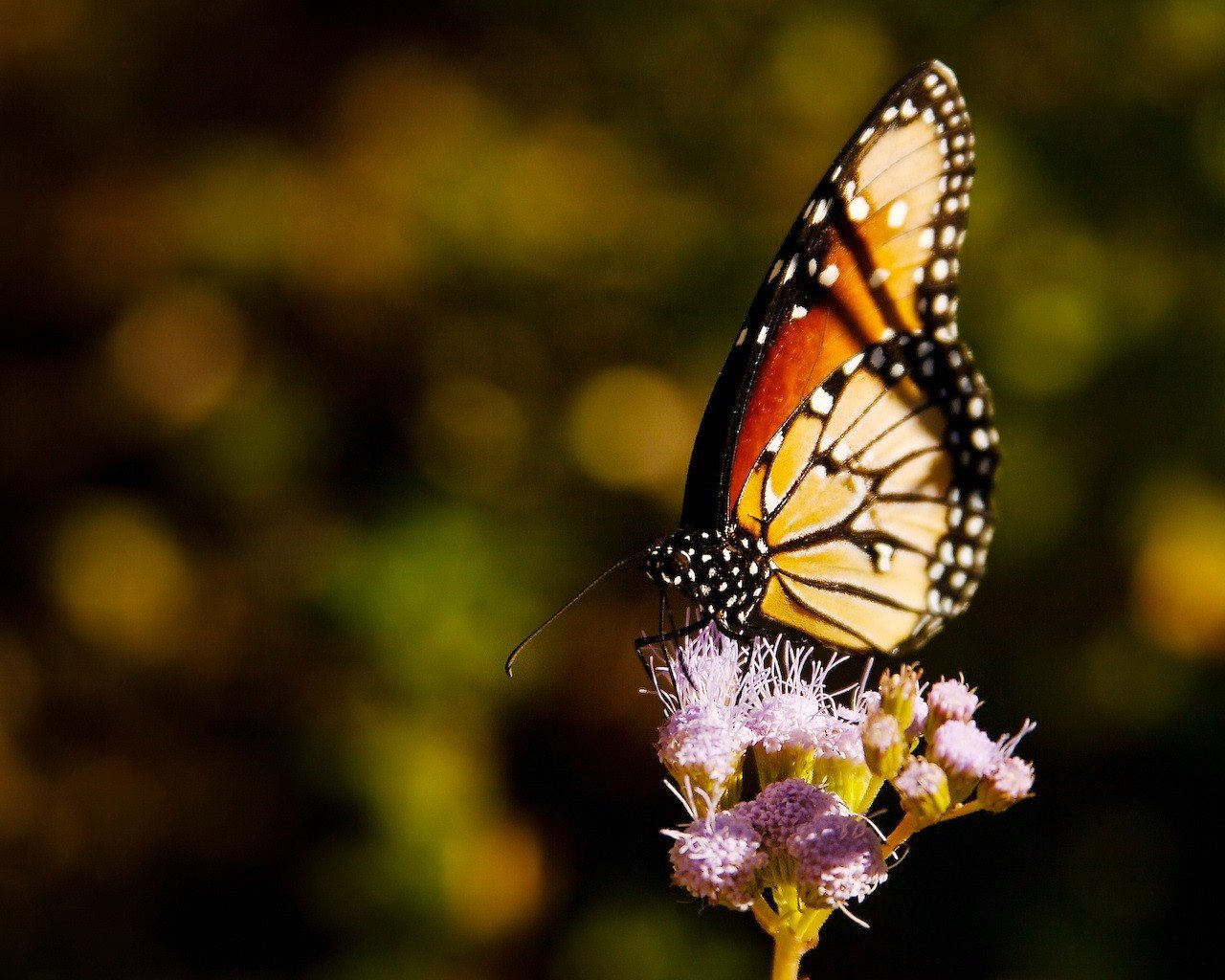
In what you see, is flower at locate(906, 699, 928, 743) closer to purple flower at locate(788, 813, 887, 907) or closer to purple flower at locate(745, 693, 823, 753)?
purple flower at locate(745, 693, 823, 753)

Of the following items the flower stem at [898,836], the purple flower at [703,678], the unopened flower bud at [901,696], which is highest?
the purple flower at [703,678]

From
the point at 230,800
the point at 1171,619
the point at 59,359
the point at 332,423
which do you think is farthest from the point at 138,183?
the point at 1171,619

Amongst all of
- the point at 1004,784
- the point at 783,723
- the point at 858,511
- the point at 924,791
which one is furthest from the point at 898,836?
the point at 858,511

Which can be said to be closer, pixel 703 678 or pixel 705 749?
pixel 705 749

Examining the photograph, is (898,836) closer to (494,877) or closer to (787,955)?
(787,955)

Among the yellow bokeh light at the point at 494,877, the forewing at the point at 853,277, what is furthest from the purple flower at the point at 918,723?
the yellow bokeh light at the point at 494,877

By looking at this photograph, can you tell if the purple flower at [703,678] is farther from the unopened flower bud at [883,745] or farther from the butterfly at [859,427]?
the unopened flower bud at [883,745]
